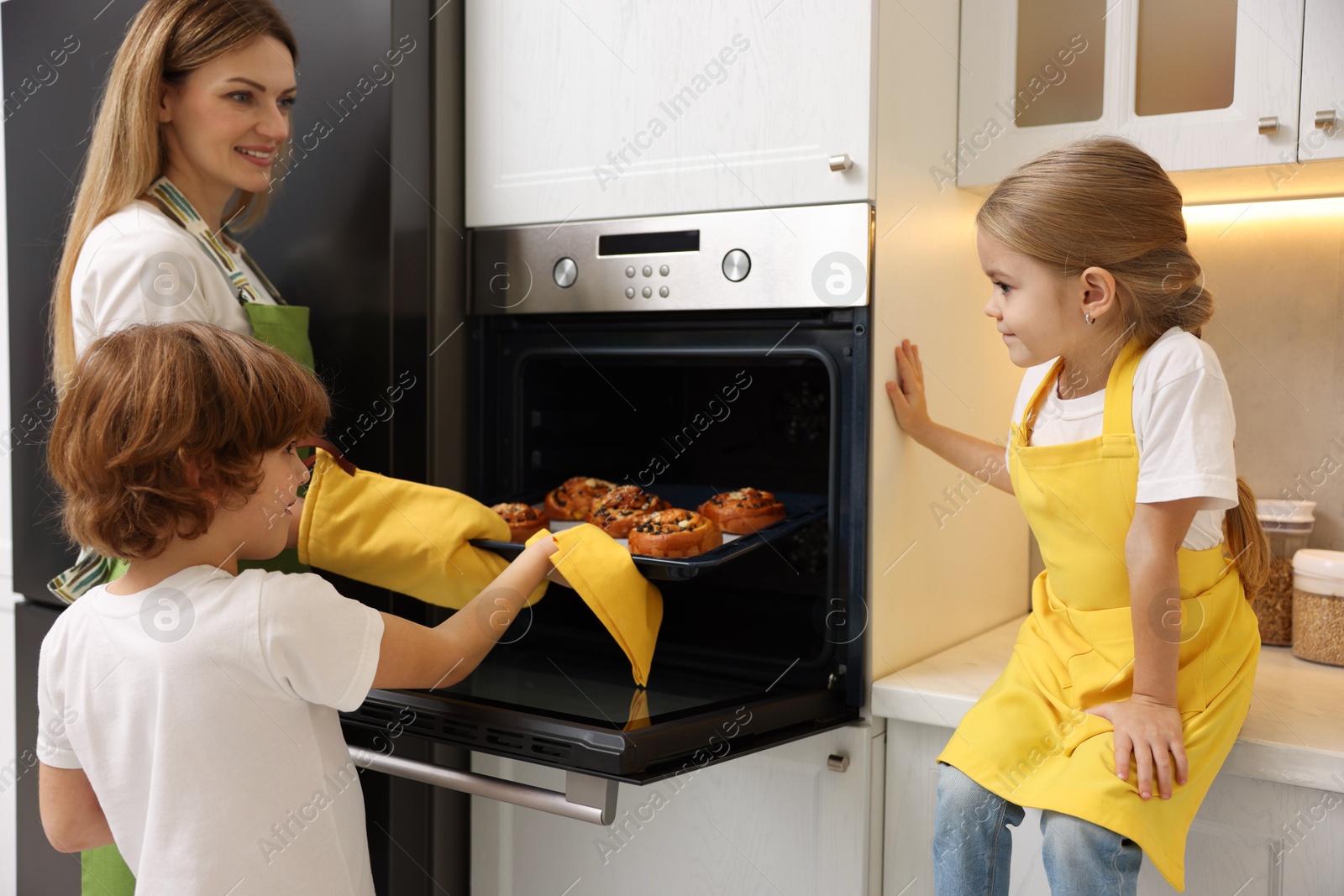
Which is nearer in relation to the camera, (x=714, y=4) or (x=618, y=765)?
(x=618, y=765)

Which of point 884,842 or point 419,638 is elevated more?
point 419,638

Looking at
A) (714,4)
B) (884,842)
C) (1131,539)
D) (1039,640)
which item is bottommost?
(884,842)

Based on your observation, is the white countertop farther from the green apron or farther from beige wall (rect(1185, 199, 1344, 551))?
the green apron

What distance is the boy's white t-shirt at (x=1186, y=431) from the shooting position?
3.04ft

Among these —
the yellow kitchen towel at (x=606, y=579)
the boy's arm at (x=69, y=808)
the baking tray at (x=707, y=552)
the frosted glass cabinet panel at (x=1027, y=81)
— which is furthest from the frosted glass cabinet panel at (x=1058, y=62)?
the boy's arm at (x=69, y=808)

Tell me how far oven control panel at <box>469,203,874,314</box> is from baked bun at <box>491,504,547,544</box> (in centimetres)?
26

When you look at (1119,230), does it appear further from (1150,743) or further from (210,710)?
(210,710)

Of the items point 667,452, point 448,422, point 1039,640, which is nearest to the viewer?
point 1039,640

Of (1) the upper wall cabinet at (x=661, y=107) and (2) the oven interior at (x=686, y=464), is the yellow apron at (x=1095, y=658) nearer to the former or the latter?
(2) the oven interior at (x=686, y=464)

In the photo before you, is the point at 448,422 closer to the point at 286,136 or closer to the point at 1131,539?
the point at 286,136

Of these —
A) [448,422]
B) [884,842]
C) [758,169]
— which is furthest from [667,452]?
[884,842]

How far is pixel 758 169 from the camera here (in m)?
1.18

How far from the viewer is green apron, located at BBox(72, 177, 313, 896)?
1.14 meters

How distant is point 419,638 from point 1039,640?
614 mm
